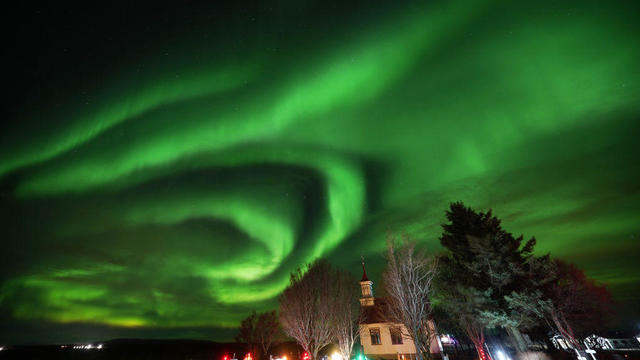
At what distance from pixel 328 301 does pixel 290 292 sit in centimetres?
474

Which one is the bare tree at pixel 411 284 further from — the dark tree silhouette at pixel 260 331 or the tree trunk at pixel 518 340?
the dark tree silhouette at pixel 260 331

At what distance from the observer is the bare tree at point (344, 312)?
3253 cm

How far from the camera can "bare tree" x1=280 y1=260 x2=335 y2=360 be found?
31281 millimetres

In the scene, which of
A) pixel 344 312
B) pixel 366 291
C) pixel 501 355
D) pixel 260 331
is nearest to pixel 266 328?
pixel 260 331

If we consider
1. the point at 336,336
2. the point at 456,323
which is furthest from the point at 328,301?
the point at 456,323

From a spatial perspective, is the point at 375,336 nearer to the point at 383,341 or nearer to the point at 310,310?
the point at 383,341

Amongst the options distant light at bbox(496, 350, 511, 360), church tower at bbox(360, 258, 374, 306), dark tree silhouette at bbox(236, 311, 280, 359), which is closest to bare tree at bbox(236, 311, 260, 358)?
dark tree silhouette at bbox(236, 311, 280, 359)

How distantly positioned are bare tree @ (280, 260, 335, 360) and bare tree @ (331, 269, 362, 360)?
0.84 meters

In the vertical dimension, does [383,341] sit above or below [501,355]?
above

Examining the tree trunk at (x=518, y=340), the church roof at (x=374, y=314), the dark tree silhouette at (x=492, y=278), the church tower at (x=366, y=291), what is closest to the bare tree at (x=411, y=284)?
the dark tree silhouette at (x=492, y=278)

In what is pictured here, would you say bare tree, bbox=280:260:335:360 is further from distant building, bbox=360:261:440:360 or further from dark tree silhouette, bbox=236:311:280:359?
dark tree silhouette, bbox=236:311:280:359

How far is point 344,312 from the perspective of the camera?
1336 inches

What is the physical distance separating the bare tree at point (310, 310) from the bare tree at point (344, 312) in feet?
2.75

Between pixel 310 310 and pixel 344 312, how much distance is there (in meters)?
4.68
